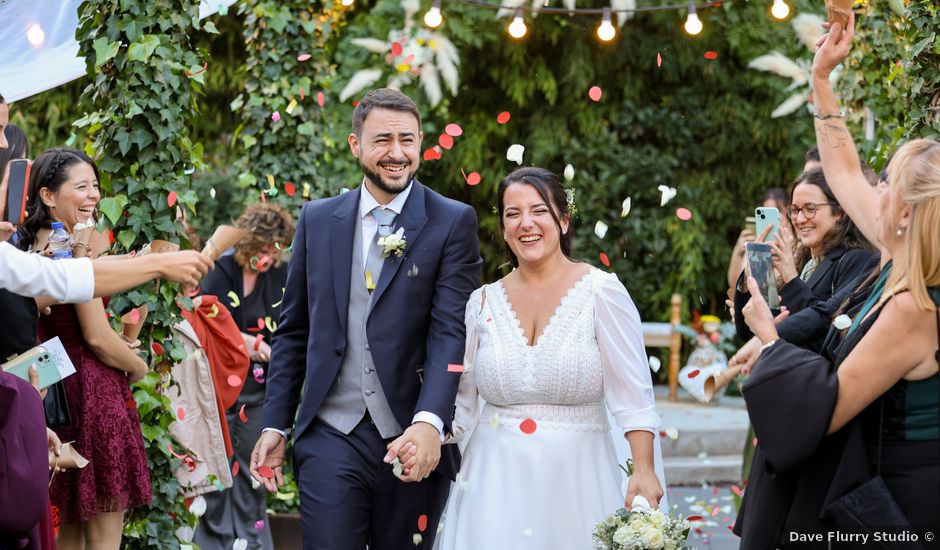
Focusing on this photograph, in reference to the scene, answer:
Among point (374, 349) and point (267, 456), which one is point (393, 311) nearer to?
point (374, 349)

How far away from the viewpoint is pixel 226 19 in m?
14.6

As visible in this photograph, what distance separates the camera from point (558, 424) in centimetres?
454

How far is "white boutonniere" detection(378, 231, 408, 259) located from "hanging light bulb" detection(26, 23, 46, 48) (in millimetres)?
2358

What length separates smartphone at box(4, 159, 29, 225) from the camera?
4402 millimetres

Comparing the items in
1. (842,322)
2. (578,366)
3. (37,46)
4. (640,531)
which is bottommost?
(640,531)

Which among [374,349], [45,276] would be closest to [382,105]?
[374,349]

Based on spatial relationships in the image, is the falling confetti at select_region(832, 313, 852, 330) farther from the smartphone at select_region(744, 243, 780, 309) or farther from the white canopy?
the white canopy

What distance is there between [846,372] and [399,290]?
173 cm

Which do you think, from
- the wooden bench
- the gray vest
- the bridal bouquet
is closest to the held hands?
the bridal bouquet

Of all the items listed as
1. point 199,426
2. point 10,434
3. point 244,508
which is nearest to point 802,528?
point 10,434

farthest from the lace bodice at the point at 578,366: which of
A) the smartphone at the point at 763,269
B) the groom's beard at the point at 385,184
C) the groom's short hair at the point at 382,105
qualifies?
the groom's short hair at the point at 382,105

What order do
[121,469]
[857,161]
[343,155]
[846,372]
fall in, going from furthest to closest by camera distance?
[343,155] < [121,469] < [857,161] < [846,372]

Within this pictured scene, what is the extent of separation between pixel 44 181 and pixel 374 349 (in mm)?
1723

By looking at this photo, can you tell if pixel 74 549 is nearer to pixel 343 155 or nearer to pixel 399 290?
pixel 399 290
